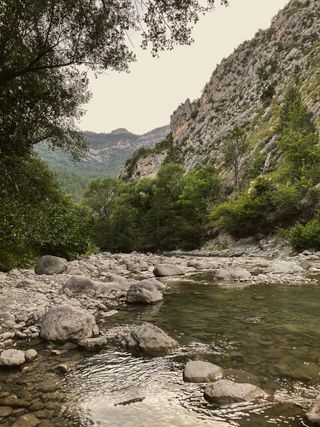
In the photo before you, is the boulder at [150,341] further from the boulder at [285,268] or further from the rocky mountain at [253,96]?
the rocky mountain at [253,96]

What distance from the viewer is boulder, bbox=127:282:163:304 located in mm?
14680

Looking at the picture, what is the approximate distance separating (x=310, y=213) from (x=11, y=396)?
44.4 metres

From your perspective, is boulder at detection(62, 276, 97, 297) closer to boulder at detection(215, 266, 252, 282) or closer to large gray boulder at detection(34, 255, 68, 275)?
large gray boulder at detection(34, 255, 68, 275)

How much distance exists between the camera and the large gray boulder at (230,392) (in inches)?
244

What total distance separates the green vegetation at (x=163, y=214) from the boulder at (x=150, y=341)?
5090 centimetres

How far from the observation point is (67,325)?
9688mm

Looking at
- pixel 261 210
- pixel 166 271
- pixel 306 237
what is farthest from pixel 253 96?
pixel 166 271

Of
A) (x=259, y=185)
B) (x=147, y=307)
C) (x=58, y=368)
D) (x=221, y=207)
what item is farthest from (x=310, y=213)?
(x=58, y=368)

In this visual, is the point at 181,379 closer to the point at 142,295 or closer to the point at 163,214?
the point at 142,295

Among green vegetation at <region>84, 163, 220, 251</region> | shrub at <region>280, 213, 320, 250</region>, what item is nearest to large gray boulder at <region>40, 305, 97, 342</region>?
shrub at <region>280, 213, 320, 250</region>

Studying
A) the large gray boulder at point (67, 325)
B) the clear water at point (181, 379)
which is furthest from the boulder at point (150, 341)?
the large gray boulder at point (67, 325)

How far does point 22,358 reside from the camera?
7941mm

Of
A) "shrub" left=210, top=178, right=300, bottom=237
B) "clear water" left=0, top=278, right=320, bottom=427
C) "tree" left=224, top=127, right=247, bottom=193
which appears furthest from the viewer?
"tree" left=224, top=127, right=247, bottom=193

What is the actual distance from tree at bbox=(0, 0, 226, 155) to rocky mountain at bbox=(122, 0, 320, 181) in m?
58.8
